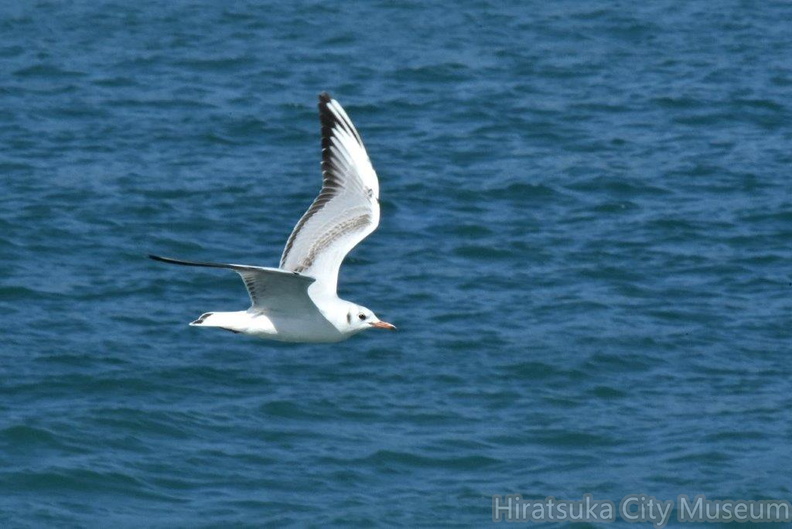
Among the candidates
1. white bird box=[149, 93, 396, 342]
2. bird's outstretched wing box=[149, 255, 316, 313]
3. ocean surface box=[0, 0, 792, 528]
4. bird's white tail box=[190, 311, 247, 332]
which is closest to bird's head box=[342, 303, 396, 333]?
white bird box=[149, 93, 396, 342]

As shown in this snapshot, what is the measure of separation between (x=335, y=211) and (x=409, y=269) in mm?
3767

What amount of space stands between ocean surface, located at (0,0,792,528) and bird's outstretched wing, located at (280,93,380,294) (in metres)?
1.98

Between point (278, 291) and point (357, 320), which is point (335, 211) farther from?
point (278, 291)

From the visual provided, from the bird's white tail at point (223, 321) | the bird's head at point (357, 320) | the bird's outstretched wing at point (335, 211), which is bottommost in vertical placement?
the bird's white tail at point (223, 321)

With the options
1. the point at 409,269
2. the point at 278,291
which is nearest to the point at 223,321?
the point at 278,291

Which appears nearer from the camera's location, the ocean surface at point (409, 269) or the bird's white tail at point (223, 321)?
the bird's white tail at point (223, 321)

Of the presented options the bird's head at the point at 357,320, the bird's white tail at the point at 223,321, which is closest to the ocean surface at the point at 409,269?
the bird's head at the point at 357,320

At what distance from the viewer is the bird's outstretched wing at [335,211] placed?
11.1m

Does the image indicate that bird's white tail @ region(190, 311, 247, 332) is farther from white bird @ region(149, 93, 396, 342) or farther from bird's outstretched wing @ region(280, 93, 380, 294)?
bird's outstretched wing @ region(280, 93, 380, 294)

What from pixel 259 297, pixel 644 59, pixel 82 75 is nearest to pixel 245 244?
pixel 259 297

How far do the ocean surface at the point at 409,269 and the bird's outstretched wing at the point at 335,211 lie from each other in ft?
6.50

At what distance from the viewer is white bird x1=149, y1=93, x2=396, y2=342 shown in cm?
1050

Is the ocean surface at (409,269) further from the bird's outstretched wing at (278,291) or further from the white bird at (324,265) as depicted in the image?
the bird's outstretched wing at (278,291)

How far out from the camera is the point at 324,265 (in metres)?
11.1
